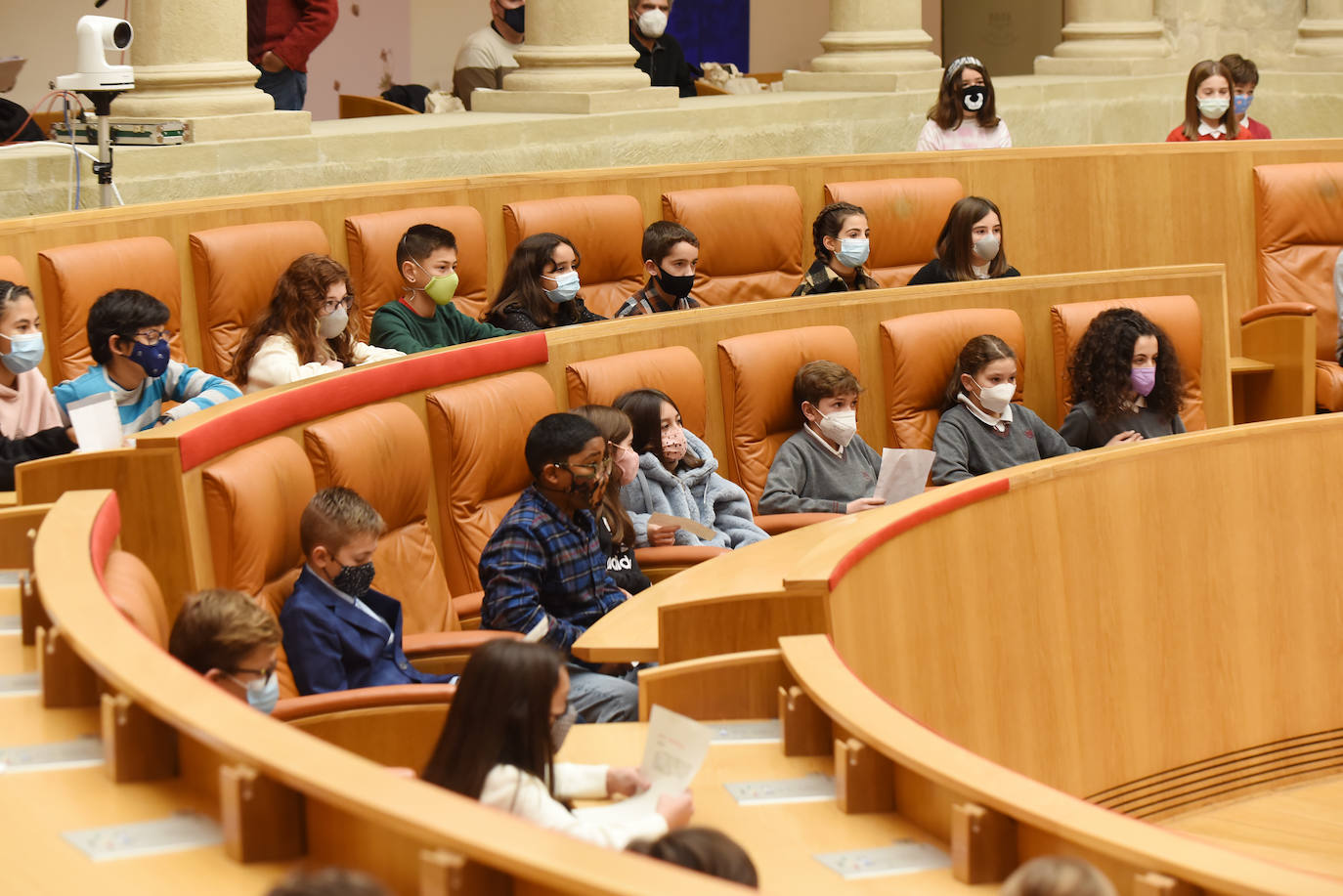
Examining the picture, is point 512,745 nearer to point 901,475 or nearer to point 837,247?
point 901,475

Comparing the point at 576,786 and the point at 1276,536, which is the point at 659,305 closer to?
the point at 1276,536

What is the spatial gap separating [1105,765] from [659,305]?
6.80ft

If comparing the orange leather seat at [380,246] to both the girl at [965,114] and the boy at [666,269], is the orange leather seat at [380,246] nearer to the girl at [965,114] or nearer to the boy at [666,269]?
the boy at [666,269]

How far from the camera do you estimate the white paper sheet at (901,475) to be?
164 inches

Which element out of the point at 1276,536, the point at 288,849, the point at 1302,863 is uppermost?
the point at 288,849

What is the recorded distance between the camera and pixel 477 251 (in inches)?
214

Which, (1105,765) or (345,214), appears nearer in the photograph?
(1105,765)

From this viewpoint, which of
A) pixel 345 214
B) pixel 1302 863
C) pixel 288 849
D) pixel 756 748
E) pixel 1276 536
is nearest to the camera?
pixel 288 849

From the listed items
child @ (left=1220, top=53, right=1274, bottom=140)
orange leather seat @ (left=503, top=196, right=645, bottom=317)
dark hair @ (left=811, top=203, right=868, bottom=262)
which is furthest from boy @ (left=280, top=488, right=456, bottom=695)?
child @ (left=1220, top=53, right=1274, bottom=140)

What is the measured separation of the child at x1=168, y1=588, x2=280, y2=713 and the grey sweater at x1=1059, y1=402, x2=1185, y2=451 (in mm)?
3305

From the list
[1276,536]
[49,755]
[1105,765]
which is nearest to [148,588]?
[49,755]

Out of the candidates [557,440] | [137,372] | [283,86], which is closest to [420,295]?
[137,372]

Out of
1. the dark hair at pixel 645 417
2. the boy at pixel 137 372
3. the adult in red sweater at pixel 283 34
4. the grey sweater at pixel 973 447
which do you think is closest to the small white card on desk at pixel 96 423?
the boy at pixel 137 372

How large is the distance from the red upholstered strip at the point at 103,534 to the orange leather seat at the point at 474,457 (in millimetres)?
1300
